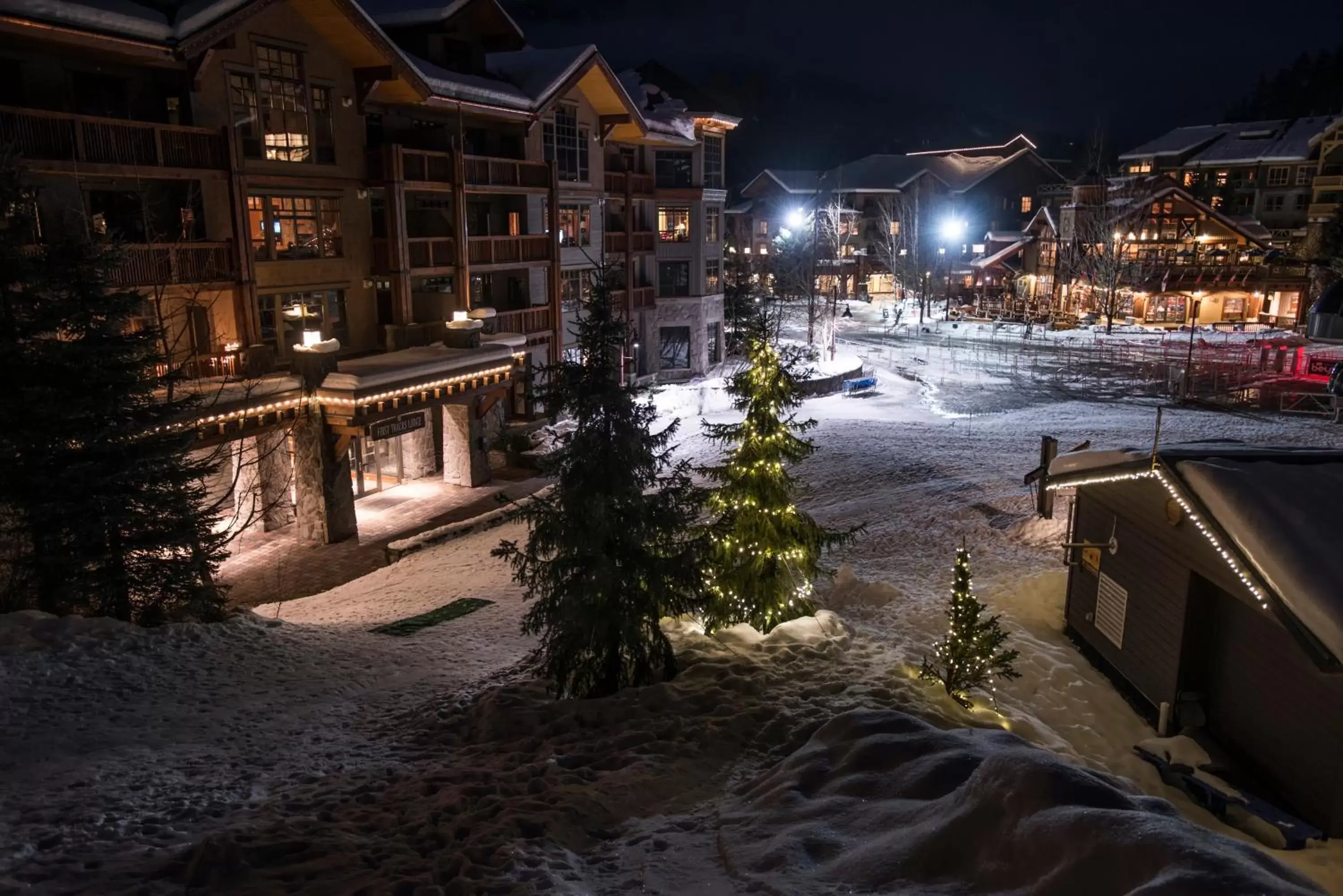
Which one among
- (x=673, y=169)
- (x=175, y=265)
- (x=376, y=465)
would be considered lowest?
(x=376, y=465)

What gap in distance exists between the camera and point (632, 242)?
131ft

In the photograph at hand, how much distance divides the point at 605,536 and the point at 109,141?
51.5 ft

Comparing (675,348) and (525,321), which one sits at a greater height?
(525,321)

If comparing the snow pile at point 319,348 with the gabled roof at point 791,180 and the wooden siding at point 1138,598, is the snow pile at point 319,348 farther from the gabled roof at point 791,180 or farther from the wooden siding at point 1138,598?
the gabled roof at point 791,180

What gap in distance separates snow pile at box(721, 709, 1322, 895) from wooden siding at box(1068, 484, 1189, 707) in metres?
5.65

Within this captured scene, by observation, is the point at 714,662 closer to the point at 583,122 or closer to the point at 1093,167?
the point at 583,122

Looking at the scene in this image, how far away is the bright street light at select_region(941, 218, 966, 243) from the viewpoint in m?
78.8

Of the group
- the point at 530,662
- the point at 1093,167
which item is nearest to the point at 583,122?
the point at 530,662

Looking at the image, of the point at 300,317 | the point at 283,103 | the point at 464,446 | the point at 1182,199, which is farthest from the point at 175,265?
the point at 1182,199

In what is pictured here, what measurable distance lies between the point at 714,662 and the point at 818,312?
5420 centimetres

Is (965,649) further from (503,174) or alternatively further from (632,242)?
(632,242)

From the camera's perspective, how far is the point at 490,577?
20.4 m

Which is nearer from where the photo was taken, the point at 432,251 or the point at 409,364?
the point at 409,364

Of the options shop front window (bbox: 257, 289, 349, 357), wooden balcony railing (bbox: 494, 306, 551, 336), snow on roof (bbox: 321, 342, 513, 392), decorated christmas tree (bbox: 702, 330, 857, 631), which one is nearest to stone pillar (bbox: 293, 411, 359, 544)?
snow on roof (bbox: 321, 342, 513, 392)
